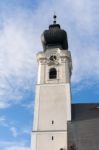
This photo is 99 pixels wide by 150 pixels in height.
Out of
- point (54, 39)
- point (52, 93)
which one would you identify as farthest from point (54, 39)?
point (52, 93)

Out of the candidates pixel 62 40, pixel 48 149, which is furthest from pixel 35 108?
pixel 62 40

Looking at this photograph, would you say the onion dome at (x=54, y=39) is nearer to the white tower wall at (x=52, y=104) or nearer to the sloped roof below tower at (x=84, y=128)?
the white tower wall at (x=52, y=104)

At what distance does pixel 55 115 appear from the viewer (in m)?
27.1

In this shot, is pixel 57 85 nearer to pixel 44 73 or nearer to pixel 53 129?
pixel 44 73

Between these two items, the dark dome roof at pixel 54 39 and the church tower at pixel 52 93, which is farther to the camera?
the dark dome roof at pixel 54 39

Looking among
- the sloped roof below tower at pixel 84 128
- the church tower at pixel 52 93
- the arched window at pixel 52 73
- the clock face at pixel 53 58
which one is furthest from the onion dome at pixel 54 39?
the sloped roof below tower at pixel 84 128

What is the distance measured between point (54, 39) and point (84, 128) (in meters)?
10.2

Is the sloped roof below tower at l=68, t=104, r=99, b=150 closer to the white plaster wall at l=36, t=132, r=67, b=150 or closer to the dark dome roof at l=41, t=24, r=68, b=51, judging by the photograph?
the white plaster wall at l=36, t=132, r=67, b=150

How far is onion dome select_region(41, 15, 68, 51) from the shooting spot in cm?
3219

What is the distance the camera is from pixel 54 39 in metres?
32.2

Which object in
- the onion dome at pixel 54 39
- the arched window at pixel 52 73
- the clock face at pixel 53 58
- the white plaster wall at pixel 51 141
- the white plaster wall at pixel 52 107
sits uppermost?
the onion dome at pixel 54 39

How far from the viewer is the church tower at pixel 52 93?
25766 millimetres

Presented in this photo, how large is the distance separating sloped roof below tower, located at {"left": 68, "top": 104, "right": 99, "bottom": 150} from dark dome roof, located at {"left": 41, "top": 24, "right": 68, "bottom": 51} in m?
6.36

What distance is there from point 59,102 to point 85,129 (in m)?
3.67
